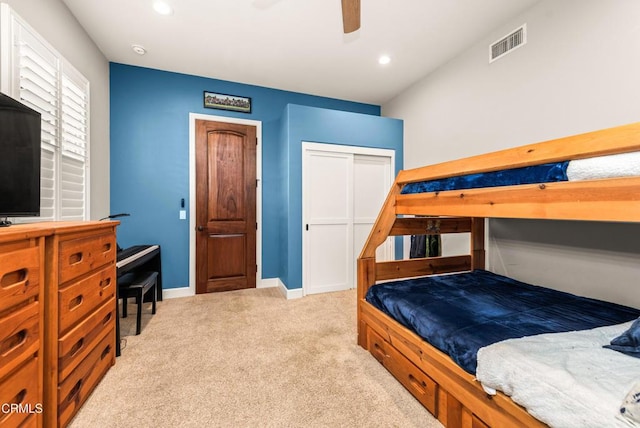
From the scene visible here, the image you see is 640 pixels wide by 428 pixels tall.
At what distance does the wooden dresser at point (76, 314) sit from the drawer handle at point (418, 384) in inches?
71.0

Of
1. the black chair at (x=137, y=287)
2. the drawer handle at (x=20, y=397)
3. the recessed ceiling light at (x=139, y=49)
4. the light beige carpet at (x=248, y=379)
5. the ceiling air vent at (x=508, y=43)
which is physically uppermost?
the recessed ceiling light at (x=139, y=49)

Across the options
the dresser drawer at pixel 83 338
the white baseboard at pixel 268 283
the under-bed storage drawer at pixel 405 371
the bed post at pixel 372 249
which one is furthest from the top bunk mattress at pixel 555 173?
the white baseboard at pixel 268 283

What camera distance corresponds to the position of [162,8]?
7.34 feet

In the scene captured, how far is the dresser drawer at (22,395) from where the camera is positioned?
949mm

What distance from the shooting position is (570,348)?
1045 millimetres

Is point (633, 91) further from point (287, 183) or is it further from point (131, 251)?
point (131, 251)

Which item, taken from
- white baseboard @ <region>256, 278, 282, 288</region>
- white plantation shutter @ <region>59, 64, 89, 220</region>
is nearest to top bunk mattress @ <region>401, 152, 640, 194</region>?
white baseboard @ <region>256, 278, 282, 288</region>

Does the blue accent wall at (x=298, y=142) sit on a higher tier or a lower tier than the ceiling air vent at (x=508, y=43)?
lower

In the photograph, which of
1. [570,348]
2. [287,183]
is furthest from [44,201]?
[570,348]

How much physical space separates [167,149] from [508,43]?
3.86 meters

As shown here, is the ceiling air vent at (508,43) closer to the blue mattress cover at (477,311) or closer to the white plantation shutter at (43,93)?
the blue mattress cover at (477,311)

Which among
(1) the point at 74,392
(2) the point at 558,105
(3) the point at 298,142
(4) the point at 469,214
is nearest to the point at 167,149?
(3) the point at 298,142

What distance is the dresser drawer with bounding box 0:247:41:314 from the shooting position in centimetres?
94

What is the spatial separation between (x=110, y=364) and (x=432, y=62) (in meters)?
4.22
